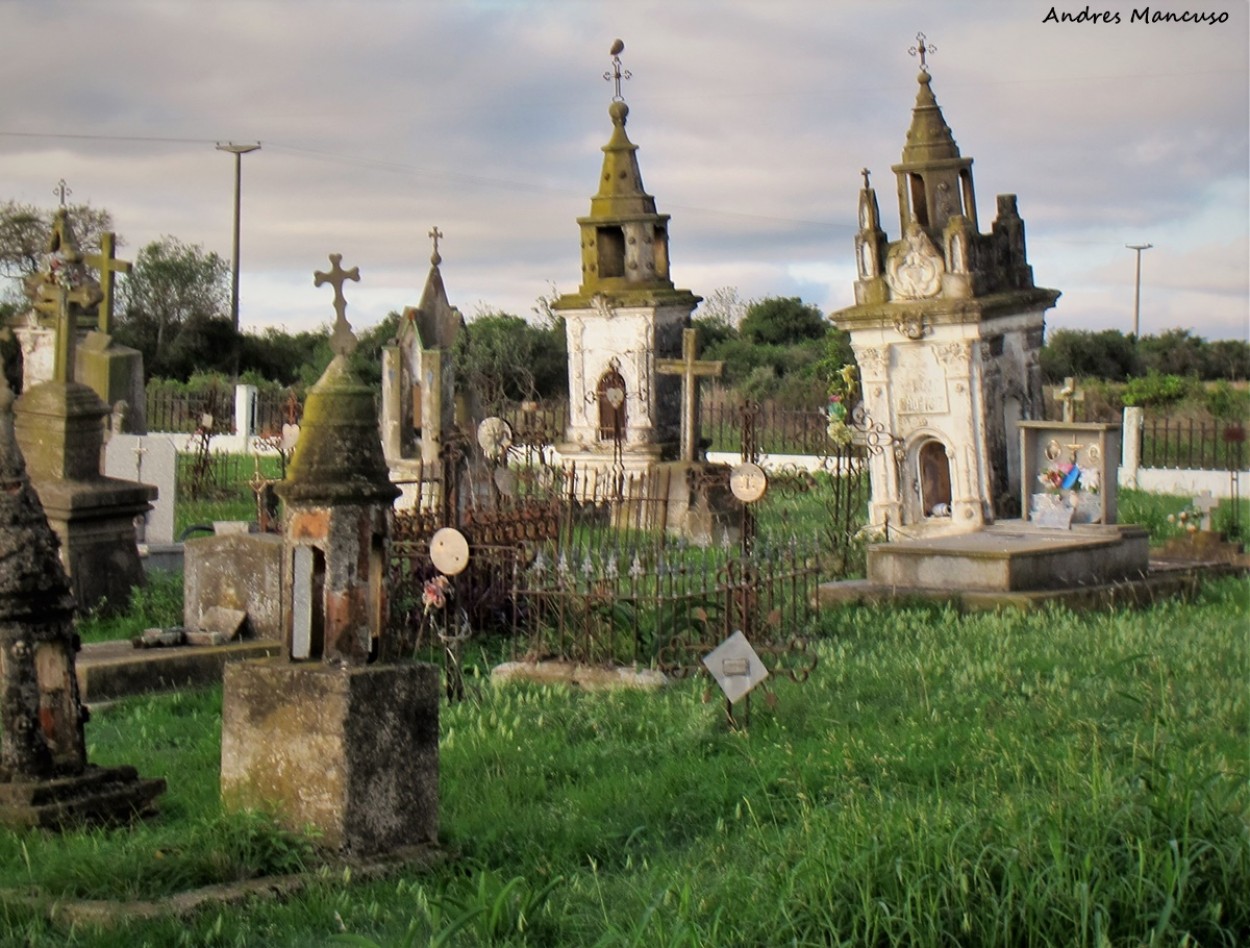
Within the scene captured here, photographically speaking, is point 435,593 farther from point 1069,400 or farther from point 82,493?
point 1069,400

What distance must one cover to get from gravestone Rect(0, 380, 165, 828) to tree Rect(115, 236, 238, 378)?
36191 millimetres

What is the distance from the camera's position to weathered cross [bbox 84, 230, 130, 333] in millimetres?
19984

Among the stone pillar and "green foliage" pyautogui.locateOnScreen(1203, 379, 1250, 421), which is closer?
"green foliage" pyautogui.locateOnScreen(1203, 379, 1250, 421)

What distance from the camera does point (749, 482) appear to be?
1463cm

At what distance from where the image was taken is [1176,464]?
27.0 m

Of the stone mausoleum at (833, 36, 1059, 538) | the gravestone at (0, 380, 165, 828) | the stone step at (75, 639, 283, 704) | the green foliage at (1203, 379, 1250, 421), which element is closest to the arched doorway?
the stone mausoleum at (833, 36, 1059, 538)

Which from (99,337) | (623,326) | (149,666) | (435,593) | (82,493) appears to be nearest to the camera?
(149,666)

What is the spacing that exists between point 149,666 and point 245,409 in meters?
22.7

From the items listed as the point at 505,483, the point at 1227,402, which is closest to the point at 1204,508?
the point at 505,483

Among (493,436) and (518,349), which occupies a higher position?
(518,349)

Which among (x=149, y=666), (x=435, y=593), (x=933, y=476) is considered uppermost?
(x=933, y=476)

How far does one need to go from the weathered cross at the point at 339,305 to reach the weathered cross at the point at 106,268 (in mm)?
11404

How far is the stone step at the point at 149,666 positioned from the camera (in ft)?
33.7

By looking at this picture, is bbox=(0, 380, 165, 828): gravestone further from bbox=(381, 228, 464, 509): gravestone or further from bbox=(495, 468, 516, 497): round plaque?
bbox=(381, 228, 464, 509): gravestone
